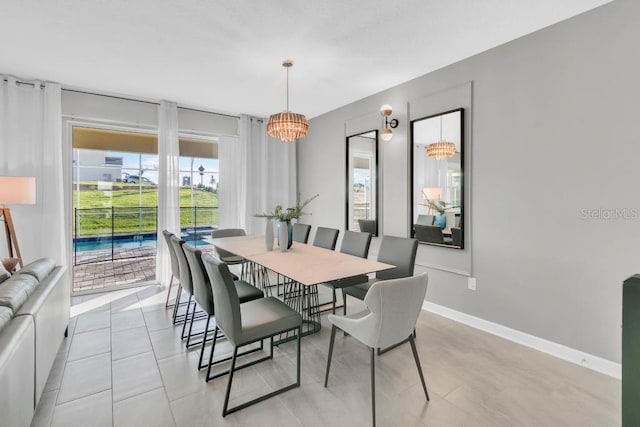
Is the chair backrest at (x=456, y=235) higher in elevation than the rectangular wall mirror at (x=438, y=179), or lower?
lower

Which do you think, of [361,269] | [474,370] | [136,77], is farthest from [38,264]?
[474,370]

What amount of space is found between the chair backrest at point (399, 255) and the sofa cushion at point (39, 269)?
2.70 m

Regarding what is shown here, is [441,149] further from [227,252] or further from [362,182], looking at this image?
[227,252]

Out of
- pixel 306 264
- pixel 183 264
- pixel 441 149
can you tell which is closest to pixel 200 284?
pixel 183 264

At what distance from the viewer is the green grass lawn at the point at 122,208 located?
4.23 m

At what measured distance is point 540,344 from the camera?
8.39 feet

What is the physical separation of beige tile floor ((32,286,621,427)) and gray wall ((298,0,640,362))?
40cm

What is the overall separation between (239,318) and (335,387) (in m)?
0.82

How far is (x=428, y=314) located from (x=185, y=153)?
409 centimetres

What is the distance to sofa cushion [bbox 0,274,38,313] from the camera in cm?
164

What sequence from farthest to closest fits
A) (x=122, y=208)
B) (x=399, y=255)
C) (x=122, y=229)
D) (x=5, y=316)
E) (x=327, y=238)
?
(x=122, y=229) < (x=122, y=208) < (x=327, y=238) < (x=399, y=255) < (x=5, y=316)

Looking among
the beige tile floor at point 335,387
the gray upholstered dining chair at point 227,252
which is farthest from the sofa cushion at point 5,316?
the gray upholstered dining chair at point 227,252

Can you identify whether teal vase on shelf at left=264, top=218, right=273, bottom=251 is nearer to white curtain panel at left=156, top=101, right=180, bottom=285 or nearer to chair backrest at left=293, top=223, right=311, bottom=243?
chair backrest at left=293, top=223, right=311, bottom=243

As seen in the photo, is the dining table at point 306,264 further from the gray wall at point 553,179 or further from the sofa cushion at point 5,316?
the sofa cushion at point 5,316
